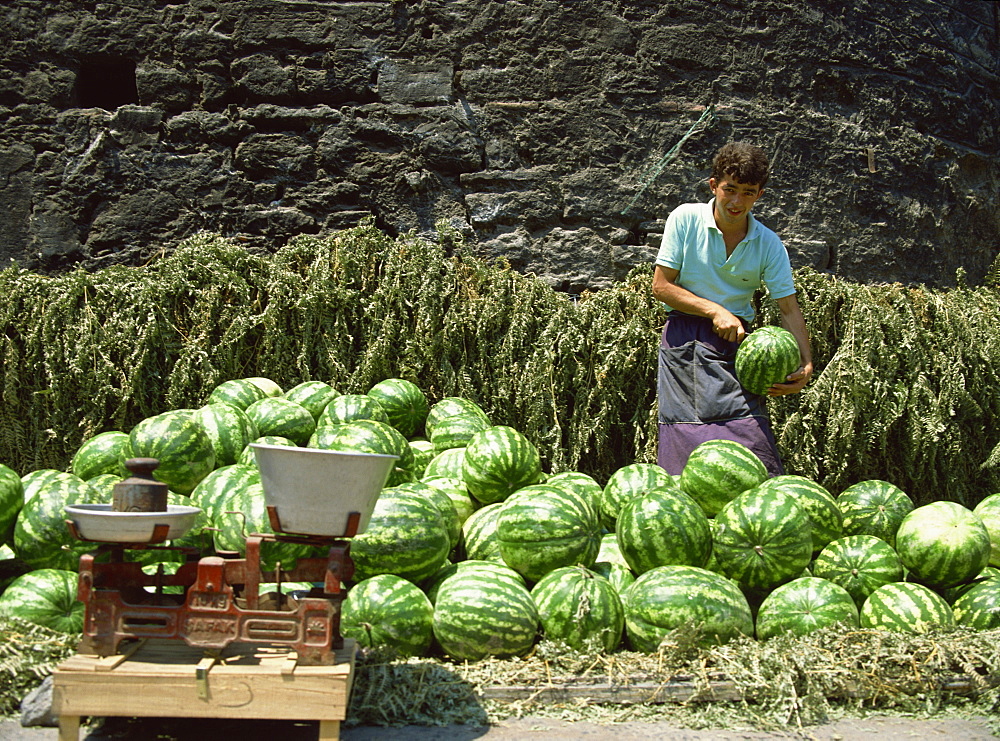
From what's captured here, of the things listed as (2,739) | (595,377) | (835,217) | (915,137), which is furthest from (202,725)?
(915,137)

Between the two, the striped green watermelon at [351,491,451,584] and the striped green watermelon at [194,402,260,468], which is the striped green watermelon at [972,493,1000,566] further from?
the striped green watermelon at [194,402,260,468]

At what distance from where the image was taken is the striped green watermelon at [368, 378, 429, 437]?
4.48m

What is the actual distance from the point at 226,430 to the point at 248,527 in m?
0.85

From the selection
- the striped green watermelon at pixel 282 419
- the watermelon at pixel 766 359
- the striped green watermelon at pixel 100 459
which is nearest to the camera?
the striped green watermelon at pixel 100 459

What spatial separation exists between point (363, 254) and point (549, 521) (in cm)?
253

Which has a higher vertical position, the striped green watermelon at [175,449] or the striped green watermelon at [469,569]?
the striped green watermelon at [175,449]

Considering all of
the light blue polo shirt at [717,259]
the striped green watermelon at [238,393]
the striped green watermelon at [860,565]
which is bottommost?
the striped green watermelon at [860,565]

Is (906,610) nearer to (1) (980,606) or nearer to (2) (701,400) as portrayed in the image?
(1) (980,606)

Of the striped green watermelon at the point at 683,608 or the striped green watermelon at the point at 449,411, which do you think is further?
the striped green watermelon at the point at 449,411

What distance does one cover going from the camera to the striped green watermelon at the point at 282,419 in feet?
Answer: 13.2

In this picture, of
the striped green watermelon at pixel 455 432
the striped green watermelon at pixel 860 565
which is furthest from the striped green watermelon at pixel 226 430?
the striped green watermelon at pixel 860 565

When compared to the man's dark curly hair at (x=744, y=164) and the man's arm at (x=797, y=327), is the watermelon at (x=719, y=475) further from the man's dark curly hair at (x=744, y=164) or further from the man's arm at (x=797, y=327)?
the man's dark curly hair at (x=744, y=164)

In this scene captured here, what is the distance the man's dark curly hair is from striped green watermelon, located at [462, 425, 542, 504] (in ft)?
5.42

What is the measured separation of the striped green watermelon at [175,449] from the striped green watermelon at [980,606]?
3.15m
